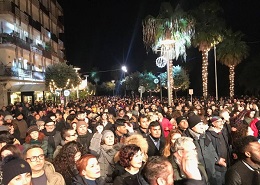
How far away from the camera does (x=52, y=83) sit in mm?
40031

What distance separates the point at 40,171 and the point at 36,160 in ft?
0.51

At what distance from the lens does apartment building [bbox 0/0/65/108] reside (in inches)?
1308

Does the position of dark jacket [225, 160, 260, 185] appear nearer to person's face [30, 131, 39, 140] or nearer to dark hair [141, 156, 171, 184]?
dark hair [141, 156, 171, 184]

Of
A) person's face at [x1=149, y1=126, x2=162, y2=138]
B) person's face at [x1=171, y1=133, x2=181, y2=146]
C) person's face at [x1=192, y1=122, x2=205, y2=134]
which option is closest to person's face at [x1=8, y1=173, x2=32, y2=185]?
person's face at [x1=171, y1=133, x2=181, y2=146]

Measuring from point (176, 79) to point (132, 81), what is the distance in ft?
75.0

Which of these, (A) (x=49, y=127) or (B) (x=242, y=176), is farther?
(A) (x=49, y=127)

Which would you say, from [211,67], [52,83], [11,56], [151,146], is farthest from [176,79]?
[151,146]

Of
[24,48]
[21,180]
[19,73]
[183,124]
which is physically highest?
[24,48]

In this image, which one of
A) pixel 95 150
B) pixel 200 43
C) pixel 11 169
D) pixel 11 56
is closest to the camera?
pixel 11 169

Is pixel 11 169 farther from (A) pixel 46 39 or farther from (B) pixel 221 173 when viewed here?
(A) pixel 46 39

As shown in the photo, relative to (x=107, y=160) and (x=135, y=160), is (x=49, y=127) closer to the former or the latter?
(x=107, y=160)

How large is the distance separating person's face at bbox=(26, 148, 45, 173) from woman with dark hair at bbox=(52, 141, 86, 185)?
0.44 m

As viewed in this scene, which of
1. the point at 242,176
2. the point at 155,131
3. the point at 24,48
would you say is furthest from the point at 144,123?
the point at 24,48

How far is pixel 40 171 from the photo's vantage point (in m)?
4.46
